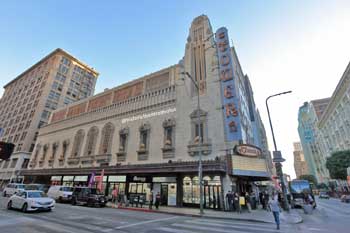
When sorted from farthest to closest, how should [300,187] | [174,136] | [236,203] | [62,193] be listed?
[300,187], [174,136], [62,193], [236,203]

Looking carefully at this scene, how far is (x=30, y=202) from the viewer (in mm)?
13547

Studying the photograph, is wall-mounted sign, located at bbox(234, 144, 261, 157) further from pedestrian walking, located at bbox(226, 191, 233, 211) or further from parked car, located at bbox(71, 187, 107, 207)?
parked car, located at bbox(71, 187, 107, 207)

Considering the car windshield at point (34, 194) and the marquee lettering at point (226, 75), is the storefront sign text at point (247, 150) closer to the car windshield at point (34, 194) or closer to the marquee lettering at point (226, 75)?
the marquee lettering at point (226, 75)

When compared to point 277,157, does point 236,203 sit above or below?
below

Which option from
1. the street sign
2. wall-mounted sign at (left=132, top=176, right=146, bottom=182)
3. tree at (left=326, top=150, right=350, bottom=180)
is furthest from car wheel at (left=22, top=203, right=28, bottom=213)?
tree at (left=326, top=150, right=350, bottom=180)

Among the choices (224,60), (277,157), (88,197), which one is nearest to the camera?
(277,157)

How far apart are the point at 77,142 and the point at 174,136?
2139cm

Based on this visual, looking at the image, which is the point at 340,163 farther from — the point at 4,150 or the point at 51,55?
the point at 51,55

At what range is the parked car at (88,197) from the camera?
1970 cm

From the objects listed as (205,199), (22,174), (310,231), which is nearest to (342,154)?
(205,199)

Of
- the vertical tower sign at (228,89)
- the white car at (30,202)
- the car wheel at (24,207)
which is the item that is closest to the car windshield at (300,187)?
the vertical tower sign at (228,89)

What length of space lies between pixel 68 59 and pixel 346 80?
274ft

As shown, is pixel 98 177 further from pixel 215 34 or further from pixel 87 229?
pixel 215 34

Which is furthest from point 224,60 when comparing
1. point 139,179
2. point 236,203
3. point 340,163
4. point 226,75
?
point 340,163
